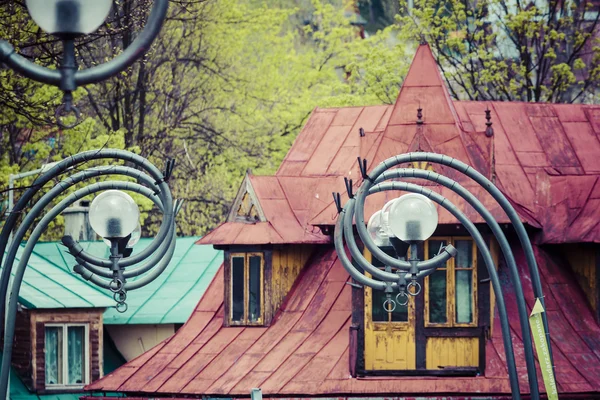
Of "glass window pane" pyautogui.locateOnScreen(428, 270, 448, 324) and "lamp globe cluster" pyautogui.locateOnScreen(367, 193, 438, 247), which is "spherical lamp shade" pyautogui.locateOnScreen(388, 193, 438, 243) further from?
"glass window pane" pyautogui.locateOnScreen(428, 270, 448, 324)

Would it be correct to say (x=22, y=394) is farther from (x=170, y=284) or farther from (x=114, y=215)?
(x=114, y=215)

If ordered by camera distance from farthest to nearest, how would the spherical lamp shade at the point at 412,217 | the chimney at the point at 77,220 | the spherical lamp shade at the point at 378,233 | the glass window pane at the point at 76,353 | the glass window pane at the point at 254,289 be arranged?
the chimney at the point at 77,220 → the glass window pane at the point at 76,353 → the glass window pane at the point at 254,289 → the spherical lamp shade at the point at 378,233 → the spherical lamp shade at the point at 412,217

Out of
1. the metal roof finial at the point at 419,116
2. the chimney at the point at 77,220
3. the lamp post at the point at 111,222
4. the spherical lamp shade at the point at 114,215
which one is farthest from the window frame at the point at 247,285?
the spherical lamp shade at the point at 114,215

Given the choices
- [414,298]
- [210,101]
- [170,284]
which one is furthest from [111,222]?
[210,101]

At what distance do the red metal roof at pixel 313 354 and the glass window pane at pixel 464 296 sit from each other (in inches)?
20.3

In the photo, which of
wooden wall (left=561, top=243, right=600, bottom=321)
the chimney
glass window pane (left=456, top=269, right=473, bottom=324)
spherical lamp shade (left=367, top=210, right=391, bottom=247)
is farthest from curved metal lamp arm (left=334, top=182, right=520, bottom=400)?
the chimney

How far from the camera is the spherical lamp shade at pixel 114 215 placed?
733 inches

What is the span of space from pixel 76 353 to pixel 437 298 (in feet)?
30.9

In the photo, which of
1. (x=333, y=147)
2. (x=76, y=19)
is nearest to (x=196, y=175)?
(x=333, y=147)

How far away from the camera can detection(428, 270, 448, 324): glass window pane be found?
26.1m

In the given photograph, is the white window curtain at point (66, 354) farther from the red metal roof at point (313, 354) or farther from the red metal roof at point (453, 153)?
the red metal roof at point (453, 153)

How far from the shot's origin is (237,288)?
28.7 meters

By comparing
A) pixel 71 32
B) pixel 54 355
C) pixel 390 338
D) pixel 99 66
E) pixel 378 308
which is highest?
pixel 54 355

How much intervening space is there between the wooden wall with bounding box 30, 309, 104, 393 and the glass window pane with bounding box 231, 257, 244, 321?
482 cm
